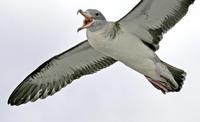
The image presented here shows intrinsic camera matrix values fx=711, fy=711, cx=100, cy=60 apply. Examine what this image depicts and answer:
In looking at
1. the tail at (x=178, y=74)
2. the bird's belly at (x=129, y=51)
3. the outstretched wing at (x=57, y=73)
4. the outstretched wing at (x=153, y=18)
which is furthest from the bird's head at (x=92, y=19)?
the outstretched wing at (x=57, y=73)

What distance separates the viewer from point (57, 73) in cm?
1920

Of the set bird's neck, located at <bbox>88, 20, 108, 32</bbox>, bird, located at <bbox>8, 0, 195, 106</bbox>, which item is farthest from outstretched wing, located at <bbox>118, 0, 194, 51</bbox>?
bird's neck, located at <bbox>88, 20, 108, 32</bbox>

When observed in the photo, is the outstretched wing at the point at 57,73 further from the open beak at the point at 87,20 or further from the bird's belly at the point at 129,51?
the open beak at the point at 87,20

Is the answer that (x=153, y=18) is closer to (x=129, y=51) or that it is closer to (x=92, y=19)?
(x=129, y=51)

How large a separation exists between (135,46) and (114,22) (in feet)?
2.74

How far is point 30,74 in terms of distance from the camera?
18906 millimetres

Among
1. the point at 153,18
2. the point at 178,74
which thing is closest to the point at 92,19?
the point at 153,18

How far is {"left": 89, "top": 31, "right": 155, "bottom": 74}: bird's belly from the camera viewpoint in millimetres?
15531

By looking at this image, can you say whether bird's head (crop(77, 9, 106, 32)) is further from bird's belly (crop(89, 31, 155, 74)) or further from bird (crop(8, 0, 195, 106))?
bird's belly (crop(89, 31, 155, 74))

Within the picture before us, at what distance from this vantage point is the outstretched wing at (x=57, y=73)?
1858 centimetres

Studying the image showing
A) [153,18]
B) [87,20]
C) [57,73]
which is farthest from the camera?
[57,73]

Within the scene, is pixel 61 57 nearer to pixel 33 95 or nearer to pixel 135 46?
pixel 33 95

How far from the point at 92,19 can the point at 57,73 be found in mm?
4370

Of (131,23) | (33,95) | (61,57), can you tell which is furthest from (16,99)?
(131,23)
